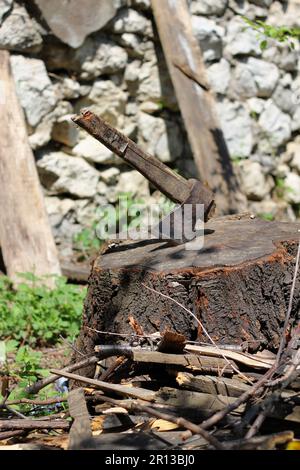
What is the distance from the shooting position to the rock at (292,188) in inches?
302

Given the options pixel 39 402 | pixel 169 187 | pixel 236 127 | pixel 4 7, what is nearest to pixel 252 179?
pixel 236 127

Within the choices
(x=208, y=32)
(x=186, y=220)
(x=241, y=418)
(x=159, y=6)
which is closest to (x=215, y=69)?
(x=208, y=32)

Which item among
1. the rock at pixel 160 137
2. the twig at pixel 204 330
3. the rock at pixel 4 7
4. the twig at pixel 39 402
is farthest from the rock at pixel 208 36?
the twig at pixel 39 402

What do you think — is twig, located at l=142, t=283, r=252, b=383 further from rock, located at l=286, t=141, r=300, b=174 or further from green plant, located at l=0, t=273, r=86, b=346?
rock, located at l=286, t=141, r=300, b=174

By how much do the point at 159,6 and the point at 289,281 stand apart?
381 cm

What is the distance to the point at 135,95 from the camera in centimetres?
670

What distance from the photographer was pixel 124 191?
6680mm

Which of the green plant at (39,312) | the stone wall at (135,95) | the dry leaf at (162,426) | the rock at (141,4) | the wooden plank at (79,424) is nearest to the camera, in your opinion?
the wooden plank at (79,424)

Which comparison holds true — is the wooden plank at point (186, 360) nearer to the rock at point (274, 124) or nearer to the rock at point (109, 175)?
the rock at point (109, 175)

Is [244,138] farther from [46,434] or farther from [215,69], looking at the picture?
[46,434]


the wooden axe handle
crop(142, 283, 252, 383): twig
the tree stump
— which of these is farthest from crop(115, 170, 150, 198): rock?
crop(142, 283, 252, 383): twig

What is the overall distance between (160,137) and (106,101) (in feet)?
2.28

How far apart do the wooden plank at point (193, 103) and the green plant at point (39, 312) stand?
1809mm

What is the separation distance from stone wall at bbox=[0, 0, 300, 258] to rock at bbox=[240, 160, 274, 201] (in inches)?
0.4
